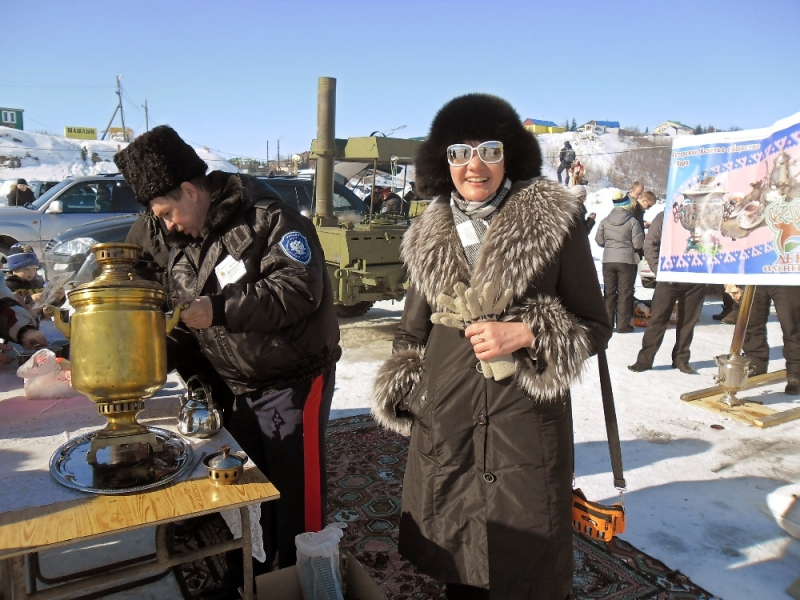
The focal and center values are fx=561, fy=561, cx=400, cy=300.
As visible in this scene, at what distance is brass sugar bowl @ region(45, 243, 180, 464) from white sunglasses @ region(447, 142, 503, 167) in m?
0.93

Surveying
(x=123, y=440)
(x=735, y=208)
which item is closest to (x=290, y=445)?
(x=123, y=440)

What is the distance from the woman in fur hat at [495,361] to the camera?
63.4 inches

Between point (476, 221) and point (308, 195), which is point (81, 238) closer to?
point (308, 195)

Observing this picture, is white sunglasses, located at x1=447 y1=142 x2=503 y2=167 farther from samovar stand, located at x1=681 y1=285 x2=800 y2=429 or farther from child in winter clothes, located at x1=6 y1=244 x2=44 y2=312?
child in winter clothes, located at x1=6 y1=244 x2=44 y2=312

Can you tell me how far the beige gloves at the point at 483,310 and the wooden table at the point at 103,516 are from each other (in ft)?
2.21

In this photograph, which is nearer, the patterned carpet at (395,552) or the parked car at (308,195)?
the patterned carpet at (395,552)

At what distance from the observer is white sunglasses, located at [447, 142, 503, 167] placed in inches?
66.7

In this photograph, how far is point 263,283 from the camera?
1791mm

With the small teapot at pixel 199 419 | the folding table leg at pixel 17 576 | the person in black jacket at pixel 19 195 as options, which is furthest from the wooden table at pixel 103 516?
the person in black jacket at pixel 19 195

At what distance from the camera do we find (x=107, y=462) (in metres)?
1.41

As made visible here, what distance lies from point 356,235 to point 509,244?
504 cm

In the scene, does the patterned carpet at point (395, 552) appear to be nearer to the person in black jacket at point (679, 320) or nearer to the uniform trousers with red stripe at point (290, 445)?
the uniform trousers with red stripe at point (290, 445)

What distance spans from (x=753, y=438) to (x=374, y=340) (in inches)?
154

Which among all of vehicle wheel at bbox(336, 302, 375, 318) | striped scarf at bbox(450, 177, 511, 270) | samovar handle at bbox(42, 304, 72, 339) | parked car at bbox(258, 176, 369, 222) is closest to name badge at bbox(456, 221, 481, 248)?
striped scarf at bbox(450, 177, 511, 270)
